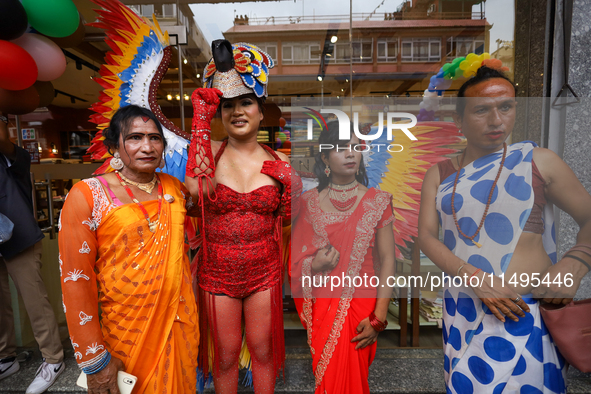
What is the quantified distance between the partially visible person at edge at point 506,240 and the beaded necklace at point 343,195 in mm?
453

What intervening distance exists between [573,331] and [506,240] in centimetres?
47

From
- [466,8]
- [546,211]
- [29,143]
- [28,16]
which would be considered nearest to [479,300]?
[546,211]

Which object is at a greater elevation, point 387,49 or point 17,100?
point 387,49

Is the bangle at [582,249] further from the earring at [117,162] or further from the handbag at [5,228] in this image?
the handbag at [5,228]

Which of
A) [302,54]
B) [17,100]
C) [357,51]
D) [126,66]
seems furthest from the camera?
[302,54]

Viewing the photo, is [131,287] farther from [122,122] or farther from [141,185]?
[122,122]

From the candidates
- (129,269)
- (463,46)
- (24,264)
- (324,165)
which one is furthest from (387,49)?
(24,264)

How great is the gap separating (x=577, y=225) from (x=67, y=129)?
15.6 ft

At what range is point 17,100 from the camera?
1.85 metres

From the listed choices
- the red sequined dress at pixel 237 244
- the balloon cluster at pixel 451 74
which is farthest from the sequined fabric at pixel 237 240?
the balloon cluster at pixel 451 74

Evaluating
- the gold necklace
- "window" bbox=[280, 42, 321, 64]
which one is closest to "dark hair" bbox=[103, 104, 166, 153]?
the gold necklace

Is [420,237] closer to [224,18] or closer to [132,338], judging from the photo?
[132,338]

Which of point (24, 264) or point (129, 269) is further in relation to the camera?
point (24, 264)

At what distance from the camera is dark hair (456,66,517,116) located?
4.15 feet
